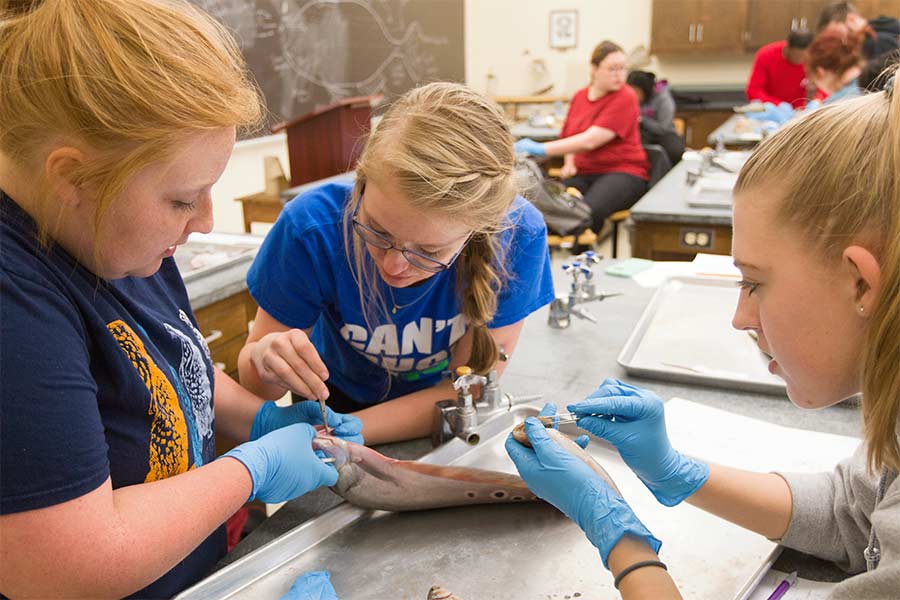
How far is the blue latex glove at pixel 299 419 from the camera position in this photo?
1.17 meters

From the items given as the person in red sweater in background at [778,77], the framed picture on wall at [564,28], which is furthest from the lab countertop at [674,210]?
the framed picture on wall at [564,28]

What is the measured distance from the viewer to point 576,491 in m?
0.92

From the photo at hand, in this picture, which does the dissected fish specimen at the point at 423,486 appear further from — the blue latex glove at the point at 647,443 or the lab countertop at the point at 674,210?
the lab countertop at the point at 674,210

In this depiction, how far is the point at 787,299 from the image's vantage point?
0.78 m

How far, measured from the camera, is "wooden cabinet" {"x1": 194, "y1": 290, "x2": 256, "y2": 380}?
2.04 meters

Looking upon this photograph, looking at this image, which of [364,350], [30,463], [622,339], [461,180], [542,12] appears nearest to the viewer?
[30,463]

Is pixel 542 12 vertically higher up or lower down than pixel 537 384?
higher up

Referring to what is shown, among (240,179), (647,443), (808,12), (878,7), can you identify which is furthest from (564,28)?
(647,443)

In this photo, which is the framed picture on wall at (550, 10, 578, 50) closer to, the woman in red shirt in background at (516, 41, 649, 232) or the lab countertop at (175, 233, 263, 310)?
the woman in red shirt in background at (516, 41, 649, 232)

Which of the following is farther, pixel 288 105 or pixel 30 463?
pixel 288 105

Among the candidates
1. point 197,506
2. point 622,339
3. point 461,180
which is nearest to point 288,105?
point 622,339

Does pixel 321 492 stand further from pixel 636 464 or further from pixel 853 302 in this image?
pixel 853 302

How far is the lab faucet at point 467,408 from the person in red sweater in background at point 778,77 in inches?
197

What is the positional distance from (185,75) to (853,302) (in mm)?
737
